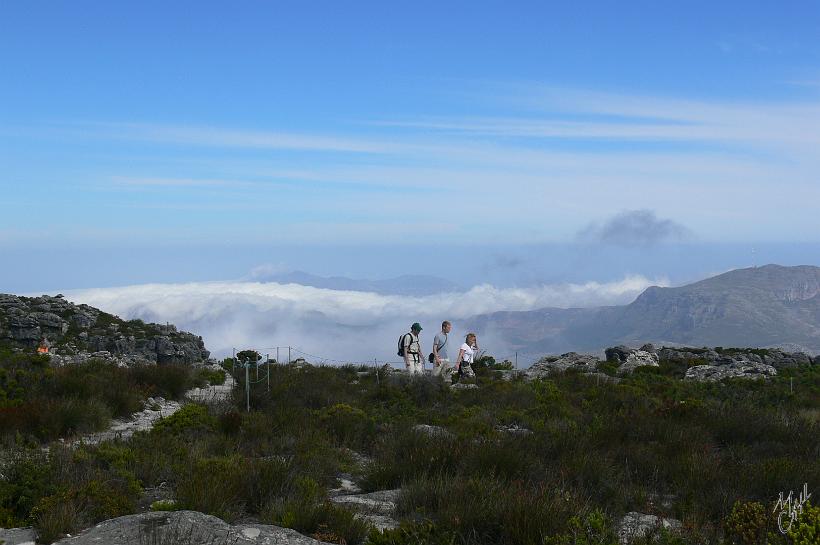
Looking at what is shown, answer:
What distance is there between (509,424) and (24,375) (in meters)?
10.4

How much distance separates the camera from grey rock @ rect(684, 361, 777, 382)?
23.1 metres

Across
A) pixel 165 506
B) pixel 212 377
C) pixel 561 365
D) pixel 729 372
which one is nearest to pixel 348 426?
pixel 165 506

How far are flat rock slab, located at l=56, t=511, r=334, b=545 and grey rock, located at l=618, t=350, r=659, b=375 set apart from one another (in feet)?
64.9

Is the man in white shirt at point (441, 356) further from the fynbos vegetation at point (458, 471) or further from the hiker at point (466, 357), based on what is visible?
the fynbos vegetation at point (458, 471)

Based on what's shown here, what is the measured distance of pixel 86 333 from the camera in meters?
32.1

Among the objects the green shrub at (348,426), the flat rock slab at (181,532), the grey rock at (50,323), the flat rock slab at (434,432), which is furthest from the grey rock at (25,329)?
the flat rock slab at (181,532)

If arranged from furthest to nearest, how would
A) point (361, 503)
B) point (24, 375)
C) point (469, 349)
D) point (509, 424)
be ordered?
point (469, 349) → point (24, 375) → point (509, 424) → point (361, 503)

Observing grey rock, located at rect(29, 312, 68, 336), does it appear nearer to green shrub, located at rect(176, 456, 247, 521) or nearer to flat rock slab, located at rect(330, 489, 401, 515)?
green shrub, located at rect(176, 456, 247, 521)

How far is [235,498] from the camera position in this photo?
7.16m

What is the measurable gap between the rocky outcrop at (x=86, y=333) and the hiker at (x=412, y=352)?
11873 mm

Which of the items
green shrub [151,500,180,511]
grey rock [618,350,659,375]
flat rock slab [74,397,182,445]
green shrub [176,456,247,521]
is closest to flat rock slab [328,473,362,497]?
green shrub [176,456,247,521]

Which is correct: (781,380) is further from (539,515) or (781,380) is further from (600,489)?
(539,515)

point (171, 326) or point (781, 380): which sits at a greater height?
point (171, 326)

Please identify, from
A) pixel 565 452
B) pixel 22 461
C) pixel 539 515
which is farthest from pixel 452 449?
pixel 22 461
